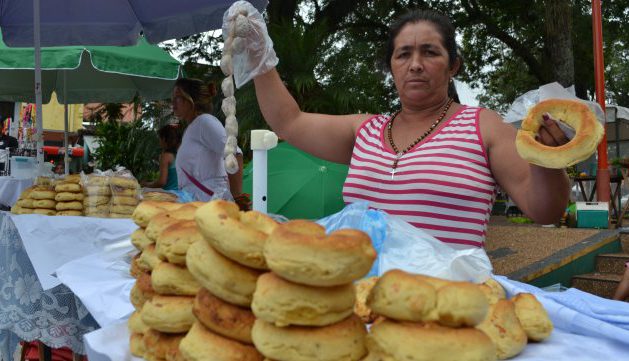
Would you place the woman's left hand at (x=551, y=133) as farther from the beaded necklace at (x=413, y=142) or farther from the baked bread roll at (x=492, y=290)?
the beaded necklace at (x=413, y=142)

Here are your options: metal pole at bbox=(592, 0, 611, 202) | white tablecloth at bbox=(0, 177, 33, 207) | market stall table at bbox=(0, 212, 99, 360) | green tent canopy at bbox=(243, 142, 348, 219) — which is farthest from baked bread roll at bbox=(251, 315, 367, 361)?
metal pole at bbox=(592, 0, 611, 202)

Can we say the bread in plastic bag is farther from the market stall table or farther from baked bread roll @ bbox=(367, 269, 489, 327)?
the market stall table

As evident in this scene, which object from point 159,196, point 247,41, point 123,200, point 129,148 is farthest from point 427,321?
point 129,148

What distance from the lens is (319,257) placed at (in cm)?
93

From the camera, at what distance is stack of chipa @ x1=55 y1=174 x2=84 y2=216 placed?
352 cm

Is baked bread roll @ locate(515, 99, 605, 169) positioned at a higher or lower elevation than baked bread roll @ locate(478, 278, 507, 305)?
higher

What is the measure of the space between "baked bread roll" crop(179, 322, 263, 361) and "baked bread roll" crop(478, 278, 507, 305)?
1.79 feet

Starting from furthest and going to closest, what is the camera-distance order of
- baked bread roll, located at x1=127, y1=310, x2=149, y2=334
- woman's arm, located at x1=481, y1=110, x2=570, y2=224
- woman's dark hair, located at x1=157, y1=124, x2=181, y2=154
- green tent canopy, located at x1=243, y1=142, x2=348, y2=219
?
1. woman's dark hair, located at x1=157, y1=124, x2=181, y2=154
2. green tent canopy, located at x1=243, y1=142, x2=348, y2=219
3. woman's arm, located at x1=481, y1=110, x2=570, y2=224
4. baked bread roll, located at x1=127, y1=310, x2=149, y2=334

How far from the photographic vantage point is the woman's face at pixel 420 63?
6.33 ft

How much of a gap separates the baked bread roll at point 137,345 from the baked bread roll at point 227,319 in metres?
0.31

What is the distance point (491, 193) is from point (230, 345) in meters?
1.16

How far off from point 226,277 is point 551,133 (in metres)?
0.79

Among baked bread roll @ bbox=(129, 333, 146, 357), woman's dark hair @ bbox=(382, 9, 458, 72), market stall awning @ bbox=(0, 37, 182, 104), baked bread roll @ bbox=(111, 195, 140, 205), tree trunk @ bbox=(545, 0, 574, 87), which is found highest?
tree trunk @ bbox=(545, 0, 574, 87)

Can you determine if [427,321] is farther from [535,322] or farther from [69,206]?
[69,206]
